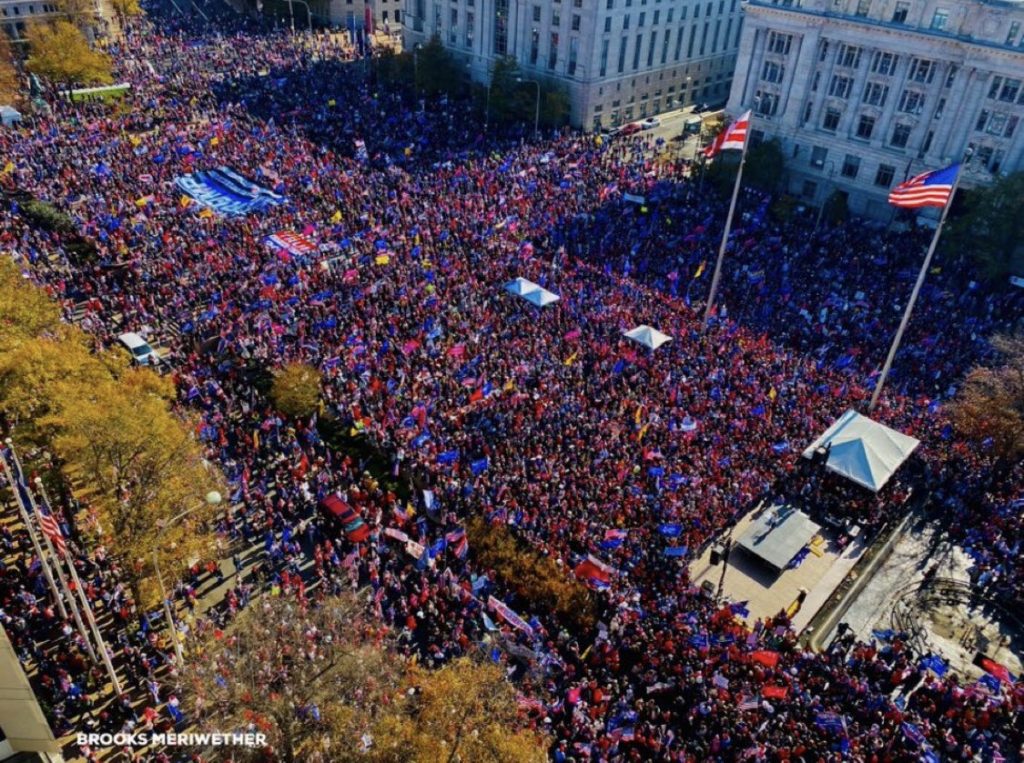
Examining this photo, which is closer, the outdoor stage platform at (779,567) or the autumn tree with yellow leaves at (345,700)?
the autumn tree with yellow leaves at (345,700)

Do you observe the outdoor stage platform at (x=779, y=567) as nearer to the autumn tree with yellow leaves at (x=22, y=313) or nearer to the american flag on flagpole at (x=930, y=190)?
the american flag on flagpole at (x=930, y=190)

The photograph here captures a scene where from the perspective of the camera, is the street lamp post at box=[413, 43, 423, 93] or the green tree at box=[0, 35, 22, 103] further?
the street lamp post at box=[413, 43, 423, 93]

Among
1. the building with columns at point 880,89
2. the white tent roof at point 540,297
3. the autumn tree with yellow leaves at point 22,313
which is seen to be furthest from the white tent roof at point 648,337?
the building with columns at point 880,89

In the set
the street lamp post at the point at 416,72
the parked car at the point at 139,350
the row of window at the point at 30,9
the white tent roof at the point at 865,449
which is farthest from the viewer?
the row of window at the point at 30,9

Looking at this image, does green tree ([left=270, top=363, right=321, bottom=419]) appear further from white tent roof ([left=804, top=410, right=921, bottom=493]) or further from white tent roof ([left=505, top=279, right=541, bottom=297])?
white tent roof ([left=804, top=410, right=921, bottom=493])

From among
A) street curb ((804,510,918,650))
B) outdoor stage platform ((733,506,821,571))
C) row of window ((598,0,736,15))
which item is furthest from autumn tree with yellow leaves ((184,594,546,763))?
row of window ((598,0,736,15))

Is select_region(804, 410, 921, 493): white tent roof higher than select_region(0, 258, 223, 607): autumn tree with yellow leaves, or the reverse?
A: select_region(0, 258, 223, 607): autumn tree with yellow leaves
